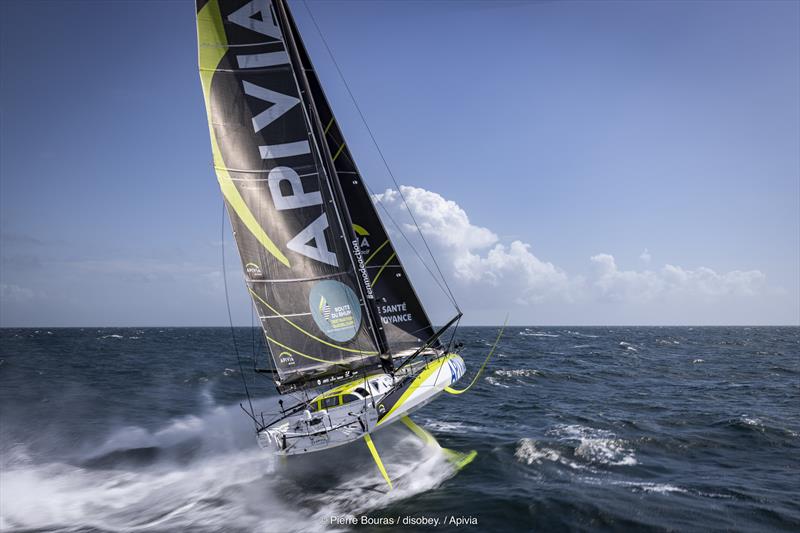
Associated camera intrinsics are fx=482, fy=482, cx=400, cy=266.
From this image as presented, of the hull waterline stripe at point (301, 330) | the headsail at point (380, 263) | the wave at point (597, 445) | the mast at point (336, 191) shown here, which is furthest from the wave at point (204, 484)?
the wave at point (597, 445)

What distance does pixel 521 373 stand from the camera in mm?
31359

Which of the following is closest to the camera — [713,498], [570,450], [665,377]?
[713,498]

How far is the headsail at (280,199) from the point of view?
41.8 feet

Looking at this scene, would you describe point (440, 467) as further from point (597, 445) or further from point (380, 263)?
point (380, 263)

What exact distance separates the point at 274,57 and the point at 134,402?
19.0 m

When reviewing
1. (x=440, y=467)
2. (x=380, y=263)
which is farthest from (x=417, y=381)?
(x=380, y=263)

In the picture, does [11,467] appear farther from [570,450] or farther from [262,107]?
[570,450]

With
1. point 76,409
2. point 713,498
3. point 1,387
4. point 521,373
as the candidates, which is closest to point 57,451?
point 76,409

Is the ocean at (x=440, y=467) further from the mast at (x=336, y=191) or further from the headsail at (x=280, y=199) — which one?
the mast at (x=336, y=191)

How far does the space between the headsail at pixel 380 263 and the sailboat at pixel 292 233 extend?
849 mm

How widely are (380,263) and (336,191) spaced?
105 inches

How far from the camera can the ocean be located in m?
10.3

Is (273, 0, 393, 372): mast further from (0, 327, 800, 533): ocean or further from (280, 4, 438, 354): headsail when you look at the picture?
(0, 327, 800, 533): ocean

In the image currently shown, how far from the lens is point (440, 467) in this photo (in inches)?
528
